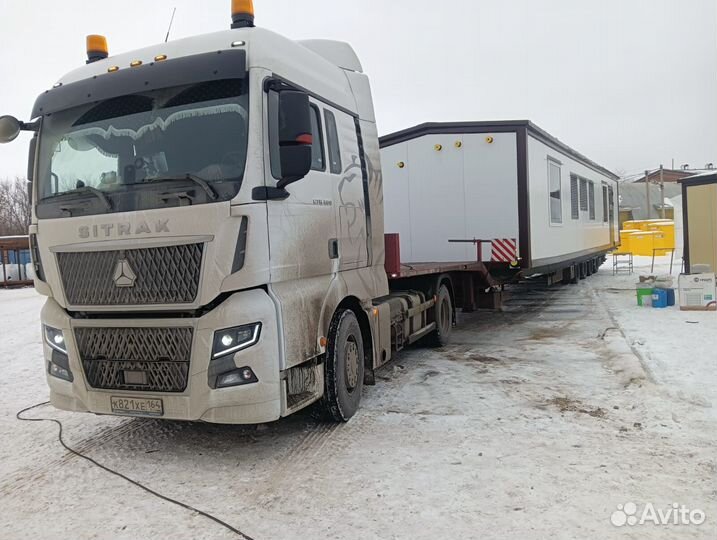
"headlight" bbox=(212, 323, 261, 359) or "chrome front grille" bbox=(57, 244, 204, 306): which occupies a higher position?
"chrome front grille" bbox=(57, 244, 204, 306)

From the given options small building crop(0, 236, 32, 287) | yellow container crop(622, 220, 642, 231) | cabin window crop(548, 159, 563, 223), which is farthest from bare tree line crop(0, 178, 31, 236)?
cabin window crop(548, 159, 563, 223)

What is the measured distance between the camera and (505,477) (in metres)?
4.04

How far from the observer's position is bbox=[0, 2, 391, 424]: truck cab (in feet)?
13.7

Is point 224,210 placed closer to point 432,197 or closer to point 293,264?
point 293,264

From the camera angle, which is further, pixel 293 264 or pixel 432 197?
pixel 432 197

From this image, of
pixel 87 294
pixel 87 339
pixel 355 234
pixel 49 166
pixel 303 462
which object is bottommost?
pixel 303 462

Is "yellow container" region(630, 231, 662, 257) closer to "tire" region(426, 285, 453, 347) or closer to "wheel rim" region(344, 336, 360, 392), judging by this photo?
"tire" region(426, 285, 453, 347)

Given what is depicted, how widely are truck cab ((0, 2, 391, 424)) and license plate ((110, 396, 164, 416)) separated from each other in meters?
0.01

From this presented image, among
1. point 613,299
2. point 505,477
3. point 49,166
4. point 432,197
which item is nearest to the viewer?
point 505,477

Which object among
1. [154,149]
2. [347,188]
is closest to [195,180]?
[154,149]

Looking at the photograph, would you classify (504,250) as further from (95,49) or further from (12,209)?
(12,209)

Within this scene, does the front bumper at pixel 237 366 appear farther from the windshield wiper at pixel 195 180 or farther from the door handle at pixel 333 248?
the door handle at pixel 333 248

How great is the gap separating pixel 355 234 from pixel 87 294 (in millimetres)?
2402

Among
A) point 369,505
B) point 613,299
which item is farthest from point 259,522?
point 613,299
